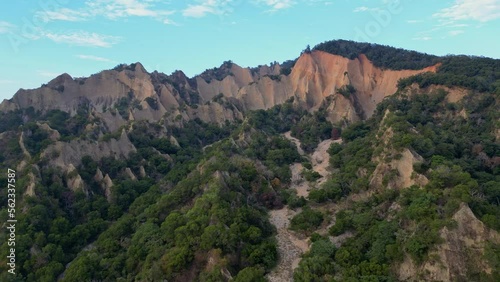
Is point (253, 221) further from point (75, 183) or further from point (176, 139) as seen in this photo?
point (176, 139)

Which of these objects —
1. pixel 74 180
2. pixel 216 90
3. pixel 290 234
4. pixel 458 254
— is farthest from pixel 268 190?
pixel 216 90

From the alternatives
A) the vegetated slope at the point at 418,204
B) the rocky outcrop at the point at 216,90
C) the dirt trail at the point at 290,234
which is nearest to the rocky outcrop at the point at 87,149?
the rocky outcrop at the point at 216,90

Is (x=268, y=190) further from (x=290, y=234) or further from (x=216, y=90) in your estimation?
(x=216, y=90)

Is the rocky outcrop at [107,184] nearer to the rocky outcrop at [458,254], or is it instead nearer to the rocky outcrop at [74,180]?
the rocky outcrop at [74,180]

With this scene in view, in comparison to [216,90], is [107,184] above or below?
below

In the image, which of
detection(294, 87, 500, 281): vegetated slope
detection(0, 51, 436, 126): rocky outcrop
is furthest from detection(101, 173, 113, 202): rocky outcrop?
detection(294, 87, 500, 281): vegetated slope

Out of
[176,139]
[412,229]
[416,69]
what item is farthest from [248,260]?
[416,69]
